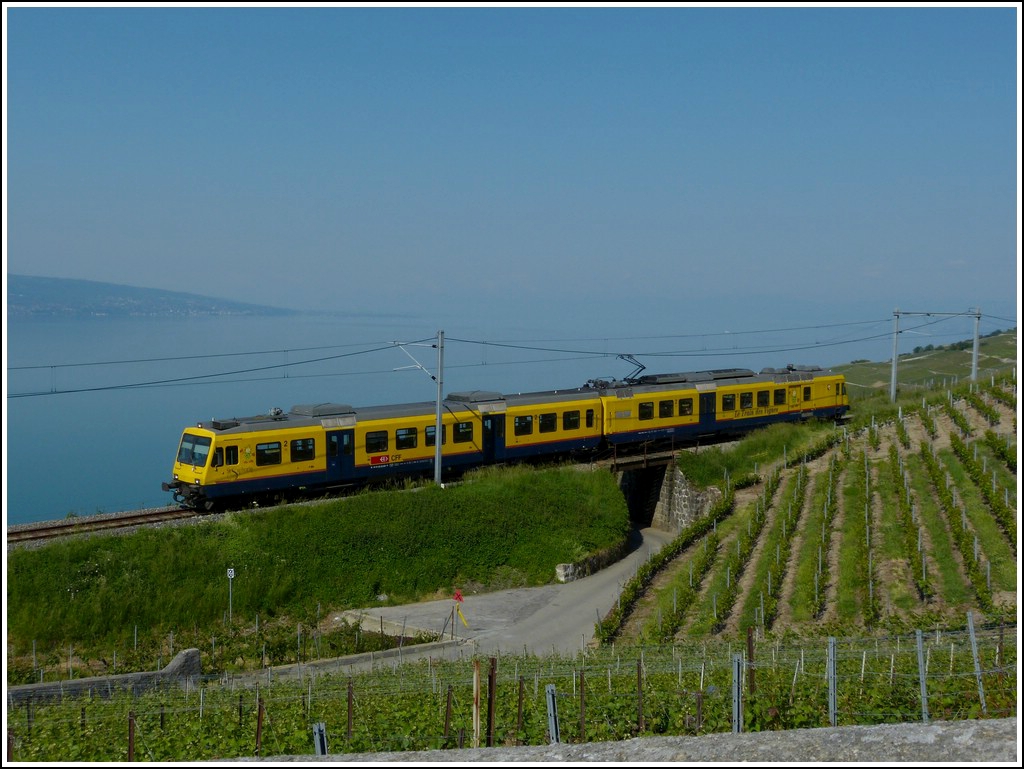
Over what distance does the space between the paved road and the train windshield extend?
5.38 metres

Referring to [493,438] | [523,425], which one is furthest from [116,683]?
[523,425]

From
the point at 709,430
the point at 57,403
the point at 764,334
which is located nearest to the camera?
the point at 709,430

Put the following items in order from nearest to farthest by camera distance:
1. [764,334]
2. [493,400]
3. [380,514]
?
[380,514], [493,400], [764,334]

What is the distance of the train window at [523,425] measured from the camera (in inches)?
1272

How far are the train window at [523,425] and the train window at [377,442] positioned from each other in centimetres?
465

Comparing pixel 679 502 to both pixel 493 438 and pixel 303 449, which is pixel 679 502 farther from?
pixel 303 449

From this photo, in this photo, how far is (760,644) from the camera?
1922 centimetres

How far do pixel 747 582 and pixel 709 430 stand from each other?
12705 mm

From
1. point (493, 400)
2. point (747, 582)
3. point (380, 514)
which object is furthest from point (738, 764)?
point (493, 400)

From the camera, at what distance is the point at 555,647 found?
23000 millimetres

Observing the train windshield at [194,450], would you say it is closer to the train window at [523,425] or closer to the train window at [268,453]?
the train window at [268,453]

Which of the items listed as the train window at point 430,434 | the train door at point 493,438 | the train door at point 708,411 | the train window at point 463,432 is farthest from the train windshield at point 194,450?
the train door at point 708,411

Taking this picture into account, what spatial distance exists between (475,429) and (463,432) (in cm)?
45

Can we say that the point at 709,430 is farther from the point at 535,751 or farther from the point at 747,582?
the point at 535,751
